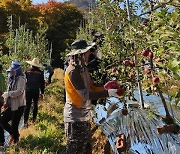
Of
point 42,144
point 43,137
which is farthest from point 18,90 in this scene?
point 42,144

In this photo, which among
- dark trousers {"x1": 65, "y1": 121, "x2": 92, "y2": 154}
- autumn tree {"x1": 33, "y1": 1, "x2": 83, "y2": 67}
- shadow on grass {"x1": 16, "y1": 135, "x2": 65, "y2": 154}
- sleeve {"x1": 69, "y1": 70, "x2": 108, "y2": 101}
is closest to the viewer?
sleeve {"x1": 69, "y1": 70, "x2": 108, "y2": 101}

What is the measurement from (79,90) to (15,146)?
2.32 m

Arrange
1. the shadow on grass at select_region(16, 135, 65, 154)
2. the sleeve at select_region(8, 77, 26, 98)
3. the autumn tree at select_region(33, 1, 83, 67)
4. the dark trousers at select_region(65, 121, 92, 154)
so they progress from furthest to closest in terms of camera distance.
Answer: the autumn tree at select_region(33, 1, 83, 67) → the sleeve at select_region(8, 77, 26, 98) → the shadow on grass at select_region(16, 135, 65, 154) → the dark trousers at select_region(65, 121, 92, 154)

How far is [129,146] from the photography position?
3771 millimetres

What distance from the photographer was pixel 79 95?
10.5 ft

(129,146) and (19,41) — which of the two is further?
(19,41)

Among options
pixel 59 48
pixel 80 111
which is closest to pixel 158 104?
pixel 80 111

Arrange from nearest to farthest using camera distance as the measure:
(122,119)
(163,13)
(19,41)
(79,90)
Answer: (163,13), (79,90), (122,119), (19,41)

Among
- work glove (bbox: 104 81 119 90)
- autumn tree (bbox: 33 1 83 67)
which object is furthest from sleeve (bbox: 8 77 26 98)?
autumn tree (bbox: 33 1 83 67)

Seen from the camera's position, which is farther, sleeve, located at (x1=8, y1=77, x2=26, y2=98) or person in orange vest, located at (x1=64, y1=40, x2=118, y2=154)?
sleeve, located at (x1=8, y1=77, x2=26, y2=98)

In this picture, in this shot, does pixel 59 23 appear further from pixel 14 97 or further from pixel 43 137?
pixel 43 137

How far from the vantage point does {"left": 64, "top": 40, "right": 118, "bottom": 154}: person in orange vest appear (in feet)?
10.2

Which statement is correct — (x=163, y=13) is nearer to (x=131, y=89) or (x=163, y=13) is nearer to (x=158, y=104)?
(x=131, y=89)

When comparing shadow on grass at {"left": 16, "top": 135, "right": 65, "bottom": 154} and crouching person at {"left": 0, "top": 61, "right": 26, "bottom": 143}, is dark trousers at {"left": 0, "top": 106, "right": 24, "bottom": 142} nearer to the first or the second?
crouching person at {"left": 0, "top": 61, "right": 26, "bottom": 143}
